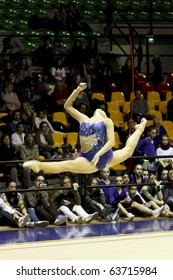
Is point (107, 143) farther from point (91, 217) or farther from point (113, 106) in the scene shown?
point (113, 106)

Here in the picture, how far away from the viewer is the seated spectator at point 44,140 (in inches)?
620

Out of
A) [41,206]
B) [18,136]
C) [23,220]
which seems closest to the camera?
[23,220]

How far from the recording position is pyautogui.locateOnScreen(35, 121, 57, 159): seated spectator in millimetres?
15742

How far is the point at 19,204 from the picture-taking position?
14.4m

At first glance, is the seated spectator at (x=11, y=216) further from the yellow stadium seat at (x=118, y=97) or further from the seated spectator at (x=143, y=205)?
the yellow stadium seat at (x=118, y=97)

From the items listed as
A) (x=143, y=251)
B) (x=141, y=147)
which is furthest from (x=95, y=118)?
(x=141, y=147)

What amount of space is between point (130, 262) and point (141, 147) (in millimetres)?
5200

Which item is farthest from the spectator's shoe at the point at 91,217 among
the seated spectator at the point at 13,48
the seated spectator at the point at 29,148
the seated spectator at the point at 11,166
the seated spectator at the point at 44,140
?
the seated spectator at the point at 13,48

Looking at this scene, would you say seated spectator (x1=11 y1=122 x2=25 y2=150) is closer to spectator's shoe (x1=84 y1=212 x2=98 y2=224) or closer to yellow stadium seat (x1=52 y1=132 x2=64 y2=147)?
yellow stadium seat (x1=52 y1=132 x2=64 y2=147)

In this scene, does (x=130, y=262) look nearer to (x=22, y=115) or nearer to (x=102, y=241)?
(x=102, y=241)

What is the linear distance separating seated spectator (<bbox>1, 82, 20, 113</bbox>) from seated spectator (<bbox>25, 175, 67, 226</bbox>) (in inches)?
118

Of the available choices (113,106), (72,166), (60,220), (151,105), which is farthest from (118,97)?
(72,166)

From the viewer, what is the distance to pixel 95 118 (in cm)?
1061

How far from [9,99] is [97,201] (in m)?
3.33
